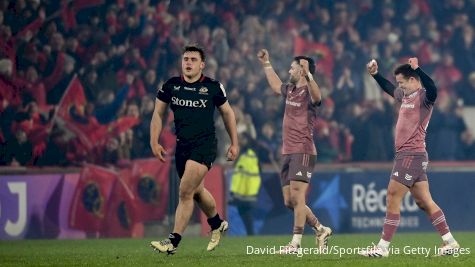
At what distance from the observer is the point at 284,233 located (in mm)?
23891

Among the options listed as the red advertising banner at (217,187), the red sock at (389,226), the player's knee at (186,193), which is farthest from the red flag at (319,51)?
the player's knee at (186,193)

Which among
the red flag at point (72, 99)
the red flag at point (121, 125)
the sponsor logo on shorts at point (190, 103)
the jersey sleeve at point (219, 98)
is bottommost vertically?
the red flag at point (121, 125)

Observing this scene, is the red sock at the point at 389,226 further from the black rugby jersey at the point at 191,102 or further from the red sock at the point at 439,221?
the black rugby jersey at the point at 191,102

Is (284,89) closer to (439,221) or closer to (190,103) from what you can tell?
(190,103)

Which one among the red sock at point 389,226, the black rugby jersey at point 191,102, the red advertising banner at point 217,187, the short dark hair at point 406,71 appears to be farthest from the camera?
the red advertising banner at point 217,187

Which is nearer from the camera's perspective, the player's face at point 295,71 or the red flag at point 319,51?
the player's face at point 295,71

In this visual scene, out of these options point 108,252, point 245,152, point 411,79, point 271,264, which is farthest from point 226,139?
point 271,264

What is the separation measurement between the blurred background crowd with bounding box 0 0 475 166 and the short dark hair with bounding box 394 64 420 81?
29.1 ft

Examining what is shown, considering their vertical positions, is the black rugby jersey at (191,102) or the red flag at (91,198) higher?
the black rugby jersey at (191,102)

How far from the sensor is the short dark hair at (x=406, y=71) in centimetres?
1502

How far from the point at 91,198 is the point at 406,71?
9.32 meters

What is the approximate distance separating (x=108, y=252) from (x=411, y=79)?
503 centimetres

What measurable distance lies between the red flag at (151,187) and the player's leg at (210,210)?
309 inches

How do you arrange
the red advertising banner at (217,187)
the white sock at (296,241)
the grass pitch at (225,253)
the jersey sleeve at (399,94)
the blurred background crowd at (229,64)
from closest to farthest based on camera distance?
the grass pitch at (225,253) → the jersey sleeve at (399,94) → the white sock at (296,241) → the blurred background crowd at (229,64) → the red advertising banner at (217,187)
